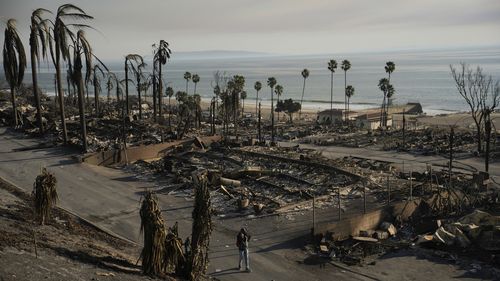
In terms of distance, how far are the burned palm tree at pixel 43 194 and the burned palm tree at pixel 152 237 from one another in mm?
4729

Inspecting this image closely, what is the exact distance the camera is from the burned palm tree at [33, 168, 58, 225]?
645 inches

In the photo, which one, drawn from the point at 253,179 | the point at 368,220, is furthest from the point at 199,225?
the point at 253,179

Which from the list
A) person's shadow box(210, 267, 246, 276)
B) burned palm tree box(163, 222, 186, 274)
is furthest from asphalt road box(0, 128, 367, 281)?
burned palm tree box(163, 222, 186, 274)

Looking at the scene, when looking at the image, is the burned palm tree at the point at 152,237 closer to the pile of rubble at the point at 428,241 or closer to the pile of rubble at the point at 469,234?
the pile of rubble at the point at 428,241

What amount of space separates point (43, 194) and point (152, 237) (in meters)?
5.17

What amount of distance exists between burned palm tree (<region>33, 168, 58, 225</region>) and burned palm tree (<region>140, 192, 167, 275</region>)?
4.73 metres

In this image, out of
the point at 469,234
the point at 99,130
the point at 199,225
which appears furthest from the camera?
the point at 99,130

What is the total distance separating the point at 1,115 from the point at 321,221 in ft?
132

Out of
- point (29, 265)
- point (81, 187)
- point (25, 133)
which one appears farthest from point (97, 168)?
point (29, 265)

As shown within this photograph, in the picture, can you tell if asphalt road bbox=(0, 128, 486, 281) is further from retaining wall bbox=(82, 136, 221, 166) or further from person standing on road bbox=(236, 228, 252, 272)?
retaining wall bbox=(82, 136, 221, 166)

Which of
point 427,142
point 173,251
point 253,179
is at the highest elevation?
point 173,251

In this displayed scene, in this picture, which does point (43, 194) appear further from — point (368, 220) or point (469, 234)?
point (469, 234)

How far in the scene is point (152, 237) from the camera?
1344cm

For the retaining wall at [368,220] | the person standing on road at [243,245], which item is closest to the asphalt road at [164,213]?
the person standing on road at [243,245]
